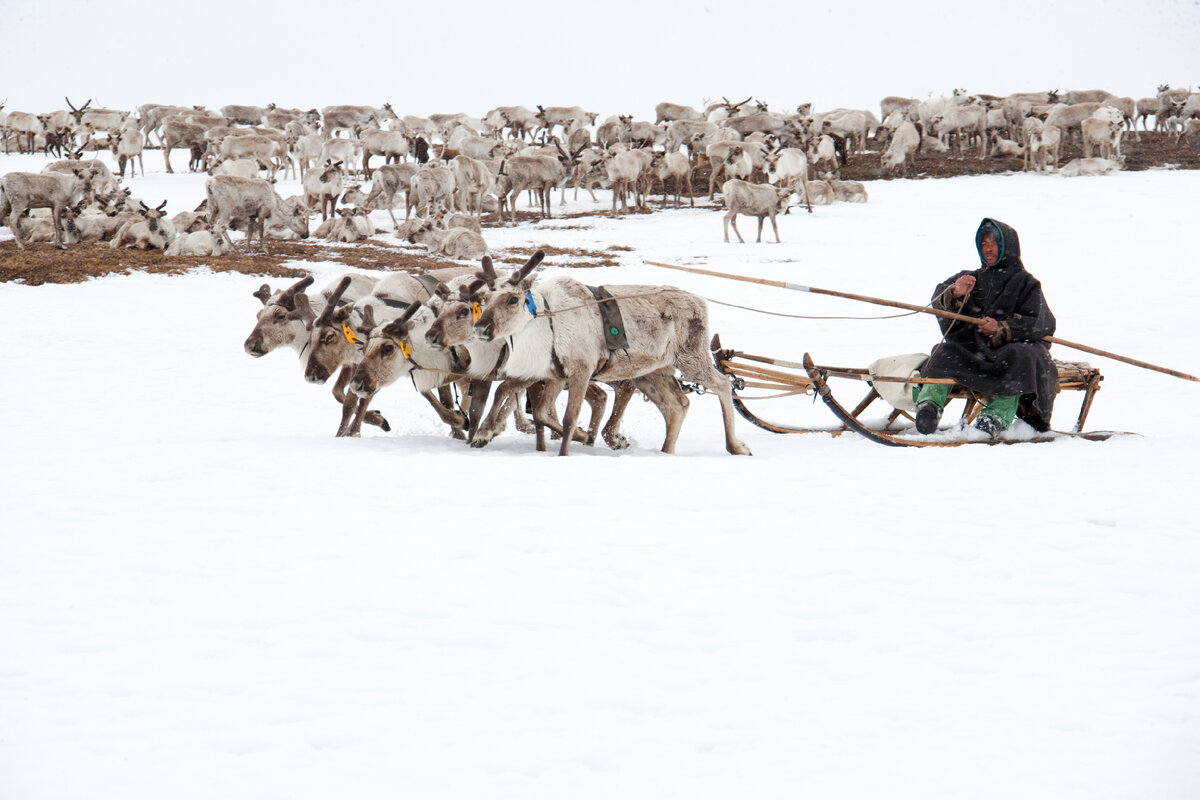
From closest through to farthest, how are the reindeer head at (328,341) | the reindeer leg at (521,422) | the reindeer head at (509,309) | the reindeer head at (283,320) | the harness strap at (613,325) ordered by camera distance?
1. the reindeer head at (509,309)
2. the harness strap at (613,325)
3. the reindeer head at (328,341)
4. the reindeer head at (283,320)
5. the reindeer leg at (521,422)

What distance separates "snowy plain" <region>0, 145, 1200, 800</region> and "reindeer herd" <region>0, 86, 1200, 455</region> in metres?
0.61

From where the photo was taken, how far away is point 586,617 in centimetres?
438

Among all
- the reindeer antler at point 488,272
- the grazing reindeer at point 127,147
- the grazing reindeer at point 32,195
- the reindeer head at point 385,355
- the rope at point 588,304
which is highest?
the grazing reindeer at point 127,147

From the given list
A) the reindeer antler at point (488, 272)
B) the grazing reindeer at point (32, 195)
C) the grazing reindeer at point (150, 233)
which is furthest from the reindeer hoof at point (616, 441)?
the grazing reindeer at point (32, 195)

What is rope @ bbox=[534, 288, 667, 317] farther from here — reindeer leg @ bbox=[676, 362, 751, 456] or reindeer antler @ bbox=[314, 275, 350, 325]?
reindeer antler @ bbox=[314, 275, 350, 325]

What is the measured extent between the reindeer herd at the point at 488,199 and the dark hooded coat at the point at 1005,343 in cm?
166

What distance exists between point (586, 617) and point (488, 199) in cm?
2406

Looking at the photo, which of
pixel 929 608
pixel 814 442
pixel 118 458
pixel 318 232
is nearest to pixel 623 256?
pixel 318 232

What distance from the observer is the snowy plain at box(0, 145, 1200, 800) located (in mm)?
3326

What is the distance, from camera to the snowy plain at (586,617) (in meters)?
3.33

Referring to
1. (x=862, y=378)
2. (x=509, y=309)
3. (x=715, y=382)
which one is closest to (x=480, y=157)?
(x=715, y=382)

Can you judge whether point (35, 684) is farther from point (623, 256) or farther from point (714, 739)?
point (623, 256)

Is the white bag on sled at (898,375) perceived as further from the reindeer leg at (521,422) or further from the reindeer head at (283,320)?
the reindeer head at (283,320)

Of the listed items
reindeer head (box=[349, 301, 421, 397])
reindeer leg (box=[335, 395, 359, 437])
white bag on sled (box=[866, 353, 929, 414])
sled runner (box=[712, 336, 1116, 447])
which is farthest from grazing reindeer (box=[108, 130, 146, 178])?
white bag on sled (box=[866, 353, 929, 414])
